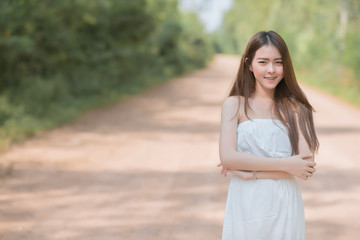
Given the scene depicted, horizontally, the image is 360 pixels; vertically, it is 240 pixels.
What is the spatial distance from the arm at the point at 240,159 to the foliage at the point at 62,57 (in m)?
7.98

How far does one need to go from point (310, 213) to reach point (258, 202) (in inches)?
150

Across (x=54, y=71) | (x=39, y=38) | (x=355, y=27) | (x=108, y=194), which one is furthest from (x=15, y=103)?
(x=355, y=27)

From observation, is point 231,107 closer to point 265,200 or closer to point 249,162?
point 249,162

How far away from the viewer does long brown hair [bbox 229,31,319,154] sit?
2.61 meters

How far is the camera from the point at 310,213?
6.08m

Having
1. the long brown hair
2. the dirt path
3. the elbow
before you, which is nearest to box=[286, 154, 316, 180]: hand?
the long brown hair

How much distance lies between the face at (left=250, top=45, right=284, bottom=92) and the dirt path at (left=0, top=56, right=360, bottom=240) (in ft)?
9.39

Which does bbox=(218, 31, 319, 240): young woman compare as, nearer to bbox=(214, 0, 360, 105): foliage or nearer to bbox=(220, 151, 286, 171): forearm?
bbox=(220, 151, 286, 171): forearm

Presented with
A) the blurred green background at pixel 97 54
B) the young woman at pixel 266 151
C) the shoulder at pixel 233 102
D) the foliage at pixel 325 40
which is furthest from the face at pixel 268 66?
the foliage at pixel 325 40

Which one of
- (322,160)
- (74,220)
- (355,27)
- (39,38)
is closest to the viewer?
(74,220)

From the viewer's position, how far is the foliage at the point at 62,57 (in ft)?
37.2

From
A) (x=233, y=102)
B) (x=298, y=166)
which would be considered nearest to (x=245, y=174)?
(x=298, y=166)

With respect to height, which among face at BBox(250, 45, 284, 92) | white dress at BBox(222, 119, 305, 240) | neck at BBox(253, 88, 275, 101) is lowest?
white dress at BBox(222, 119, 305, 240)

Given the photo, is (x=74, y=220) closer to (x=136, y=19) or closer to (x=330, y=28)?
(x=136, y=19)
